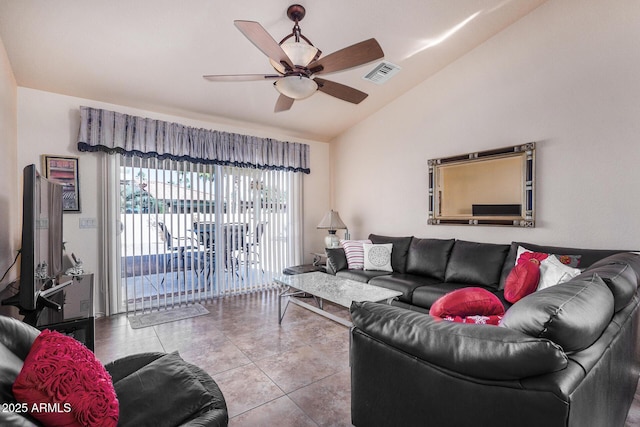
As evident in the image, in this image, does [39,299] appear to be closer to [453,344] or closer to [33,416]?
[33,416]

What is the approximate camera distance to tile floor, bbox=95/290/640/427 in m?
1.78

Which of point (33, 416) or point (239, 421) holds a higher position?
point (33, 416)

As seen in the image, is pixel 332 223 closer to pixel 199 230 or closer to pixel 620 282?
pixel 199 230

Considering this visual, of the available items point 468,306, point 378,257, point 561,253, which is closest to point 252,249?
point 378,257

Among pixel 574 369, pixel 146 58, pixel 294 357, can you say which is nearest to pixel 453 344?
pixel 574 369

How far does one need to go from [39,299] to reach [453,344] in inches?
89.6

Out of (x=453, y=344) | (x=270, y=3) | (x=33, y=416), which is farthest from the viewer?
(x=270, y=3)

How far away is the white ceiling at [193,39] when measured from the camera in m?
2.31

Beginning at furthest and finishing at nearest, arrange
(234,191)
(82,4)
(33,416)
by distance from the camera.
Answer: (234,191), (82,4), (33,416)

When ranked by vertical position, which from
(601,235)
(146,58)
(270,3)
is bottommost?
(601,235)

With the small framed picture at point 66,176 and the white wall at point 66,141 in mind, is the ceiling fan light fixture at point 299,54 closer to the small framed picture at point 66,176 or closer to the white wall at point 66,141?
the white wall at point 66,141

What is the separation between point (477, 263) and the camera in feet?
9.99

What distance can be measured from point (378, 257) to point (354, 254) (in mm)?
317

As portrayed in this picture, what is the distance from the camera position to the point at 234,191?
4.24 metres
